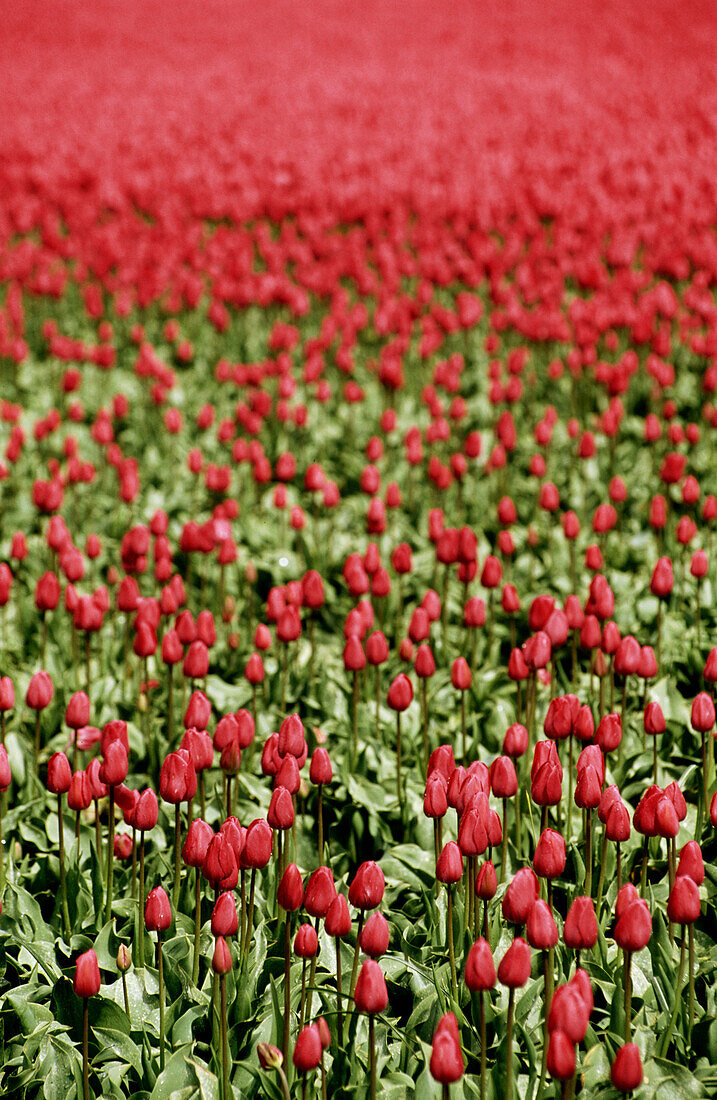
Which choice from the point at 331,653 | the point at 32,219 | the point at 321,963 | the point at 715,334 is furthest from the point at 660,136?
the point at 321,963

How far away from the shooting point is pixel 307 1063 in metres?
2.05

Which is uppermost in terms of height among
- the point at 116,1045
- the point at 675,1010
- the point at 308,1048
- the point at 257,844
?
the point at 257,844

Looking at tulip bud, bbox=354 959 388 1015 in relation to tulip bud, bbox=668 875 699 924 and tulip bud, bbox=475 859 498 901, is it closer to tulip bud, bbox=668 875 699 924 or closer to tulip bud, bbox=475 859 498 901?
tulip bud, bbox=475 859 498 901

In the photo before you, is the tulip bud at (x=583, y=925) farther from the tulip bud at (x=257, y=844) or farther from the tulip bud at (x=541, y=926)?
the tulip bud at (x=257, y=844)

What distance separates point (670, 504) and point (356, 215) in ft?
17.3

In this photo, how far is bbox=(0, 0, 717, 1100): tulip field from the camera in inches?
96.0

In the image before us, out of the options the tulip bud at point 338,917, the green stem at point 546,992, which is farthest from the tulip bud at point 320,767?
the green stem at point 546,992

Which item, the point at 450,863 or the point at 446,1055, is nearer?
the point at 446,1055

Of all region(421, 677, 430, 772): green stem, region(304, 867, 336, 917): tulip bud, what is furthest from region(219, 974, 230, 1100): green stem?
region(421, 677, 430, 772): green stem

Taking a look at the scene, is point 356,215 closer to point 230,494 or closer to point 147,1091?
point 230,494

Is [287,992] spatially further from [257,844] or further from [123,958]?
[123,958]

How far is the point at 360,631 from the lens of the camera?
11.0 feet

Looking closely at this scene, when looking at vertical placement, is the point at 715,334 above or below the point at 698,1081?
above

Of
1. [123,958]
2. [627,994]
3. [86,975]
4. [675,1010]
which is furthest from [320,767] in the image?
[675,1010]
